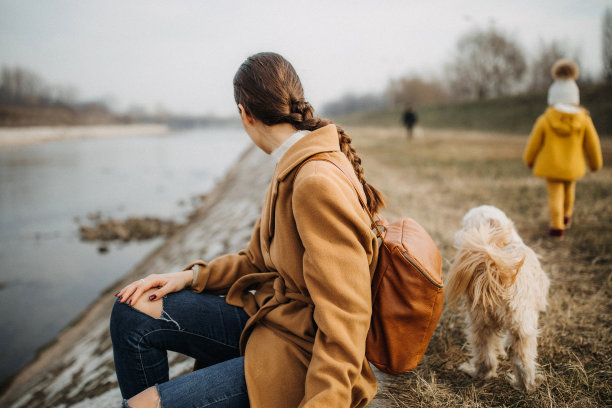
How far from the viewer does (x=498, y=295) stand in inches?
78.1

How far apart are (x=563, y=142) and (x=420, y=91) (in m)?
66.4

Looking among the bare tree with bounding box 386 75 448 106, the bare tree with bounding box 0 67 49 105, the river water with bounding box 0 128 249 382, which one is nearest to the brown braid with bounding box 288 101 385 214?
the river water with bounding box 0 128 249 382

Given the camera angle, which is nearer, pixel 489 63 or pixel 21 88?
Answer: pixel 489 63

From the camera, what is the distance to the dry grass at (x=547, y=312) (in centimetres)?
195

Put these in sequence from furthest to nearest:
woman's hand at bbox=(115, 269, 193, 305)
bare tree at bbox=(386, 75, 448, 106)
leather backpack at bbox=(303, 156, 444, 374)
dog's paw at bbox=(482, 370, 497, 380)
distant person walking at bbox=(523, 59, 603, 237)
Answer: bare tree at bbox=(386, 75, 448, 106) < distant person walking at bbox=(523, 59, 603, 237) < dog's paw at bbox=(482, 370, 497, 380) < woman's hand at bbox=(115, 269, 193, 305) < leather backpack at bbox=(303, 156, 444, 374)

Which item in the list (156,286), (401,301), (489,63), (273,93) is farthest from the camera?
(489,63)

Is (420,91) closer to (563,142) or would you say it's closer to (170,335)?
(563,142)

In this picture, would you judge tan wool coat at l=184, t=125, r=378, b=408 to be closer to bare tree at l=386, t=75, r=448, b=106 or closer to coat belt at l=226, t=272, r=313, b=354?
coat belt at l=226, t=272, r=313, b=354

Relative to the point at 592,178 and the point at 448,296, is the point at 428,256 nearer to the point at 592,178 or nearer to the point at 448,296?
A: the point at 448,296

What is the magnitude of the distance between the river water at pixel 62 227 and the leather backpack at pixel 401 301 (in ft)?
20.1

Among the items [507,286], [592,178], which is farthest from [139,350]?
Answer: [592,178]

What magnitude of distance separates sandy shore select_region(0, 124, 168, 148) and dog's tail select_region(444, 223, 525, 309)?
159 feet

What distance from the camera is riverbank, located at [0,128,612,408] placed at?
78.8 inches

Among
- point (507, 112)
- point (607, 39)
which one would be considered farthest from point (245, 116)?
point (607, 39)
